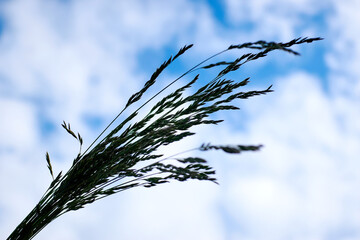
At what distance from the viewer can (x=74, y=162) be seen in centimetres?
187

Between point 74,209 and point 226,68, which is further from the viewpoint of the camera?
point 226,68

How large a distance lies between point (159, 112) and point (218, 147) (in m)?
0.62

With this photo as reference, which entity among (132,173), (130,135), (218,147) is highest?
(130,135)

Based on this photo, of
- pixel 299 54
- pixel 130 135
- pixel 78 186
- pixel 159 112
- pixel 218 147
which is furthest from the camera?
pixel 159 112

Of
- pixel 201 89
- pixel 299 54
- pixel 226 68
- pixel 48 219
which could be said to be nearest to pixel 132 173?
pixel 48 219

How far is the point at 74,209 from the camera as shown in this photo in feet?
6.01

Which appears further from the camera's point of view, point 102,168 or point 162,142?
point 162,142

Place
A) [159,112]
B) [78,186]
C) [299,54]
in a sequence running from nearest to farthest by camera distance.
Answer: [299,54], [78,186], [159,112]

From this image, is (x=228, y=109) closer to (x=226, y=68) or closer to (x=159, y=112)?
(x=226, y=68)

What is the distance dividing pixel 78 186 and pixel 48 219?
21 cm

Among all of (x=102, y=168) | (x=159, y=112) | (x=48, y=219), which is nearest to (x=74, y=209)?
(x=48, y=219)

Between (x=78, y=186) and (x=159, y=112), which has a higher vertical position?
(x=159, y=112)

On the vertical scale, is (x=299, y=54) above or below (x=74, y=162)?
below

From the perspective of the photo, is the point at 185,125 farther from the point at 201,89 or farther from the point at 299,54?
the point at 299,54
